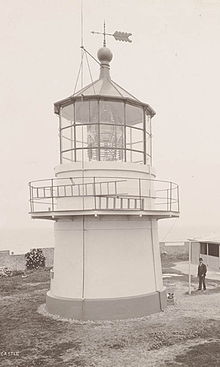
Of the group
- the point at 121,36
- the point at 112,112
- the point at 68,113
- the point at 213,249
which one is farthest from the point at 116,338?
the point at 213,249

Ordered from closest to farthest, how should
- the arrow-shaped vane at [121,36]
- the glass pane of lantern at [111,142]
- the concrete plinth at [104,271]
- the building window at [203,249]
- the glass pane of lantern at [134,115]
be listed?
1. the concrete plinth at [104,271]
2. the glass pane of lantern at [111,142]
3. the glass pane of lantern at [134,115]
4. the arrow-shaped vane at [121,36]
5. the building window at [203,249]

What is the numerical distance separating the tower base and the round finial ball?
9848mm

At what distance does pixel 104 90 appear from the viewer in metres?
15.8

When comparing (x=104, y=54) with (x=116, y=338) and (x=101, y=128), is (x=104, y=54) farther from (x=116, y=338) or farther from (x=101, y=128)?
(x=116, y=338)

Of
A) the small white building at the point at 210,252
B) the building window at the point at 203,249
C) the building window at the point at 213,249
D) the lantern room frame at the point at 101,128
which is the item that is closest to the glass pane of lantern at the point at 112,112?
the lantern room frame at the point at 101,128

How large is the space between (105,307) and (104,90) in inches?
329

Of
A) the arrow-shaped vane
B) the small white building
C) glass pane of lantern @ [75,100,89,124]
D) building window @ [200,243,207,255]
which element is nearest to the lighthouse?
glass pane of lantern @ [75,100,89,124]

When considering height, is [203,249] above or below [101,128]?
below

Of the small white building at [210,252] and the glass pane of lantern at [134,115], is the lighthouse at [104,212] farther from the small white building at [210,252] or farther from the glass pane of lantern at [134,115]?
the small white building at [210,252]

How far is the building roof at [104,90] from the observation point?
15398 millimetres

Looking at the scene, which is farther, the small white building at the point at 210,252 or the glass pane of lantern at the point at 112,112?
the small white building at the point at 210,252

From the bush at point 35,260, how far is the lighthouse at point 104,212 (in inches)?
569

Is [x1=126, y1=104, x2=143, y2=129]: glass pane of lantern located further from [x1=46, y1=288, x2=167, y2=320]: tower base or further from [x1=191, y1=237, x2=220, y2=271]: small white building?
[x1=191, y1=237, x2=220, y2=271]: small white building

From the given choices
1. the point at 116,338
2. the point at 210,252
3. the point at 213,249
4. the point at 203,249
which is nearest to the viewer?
the point at 116,338
